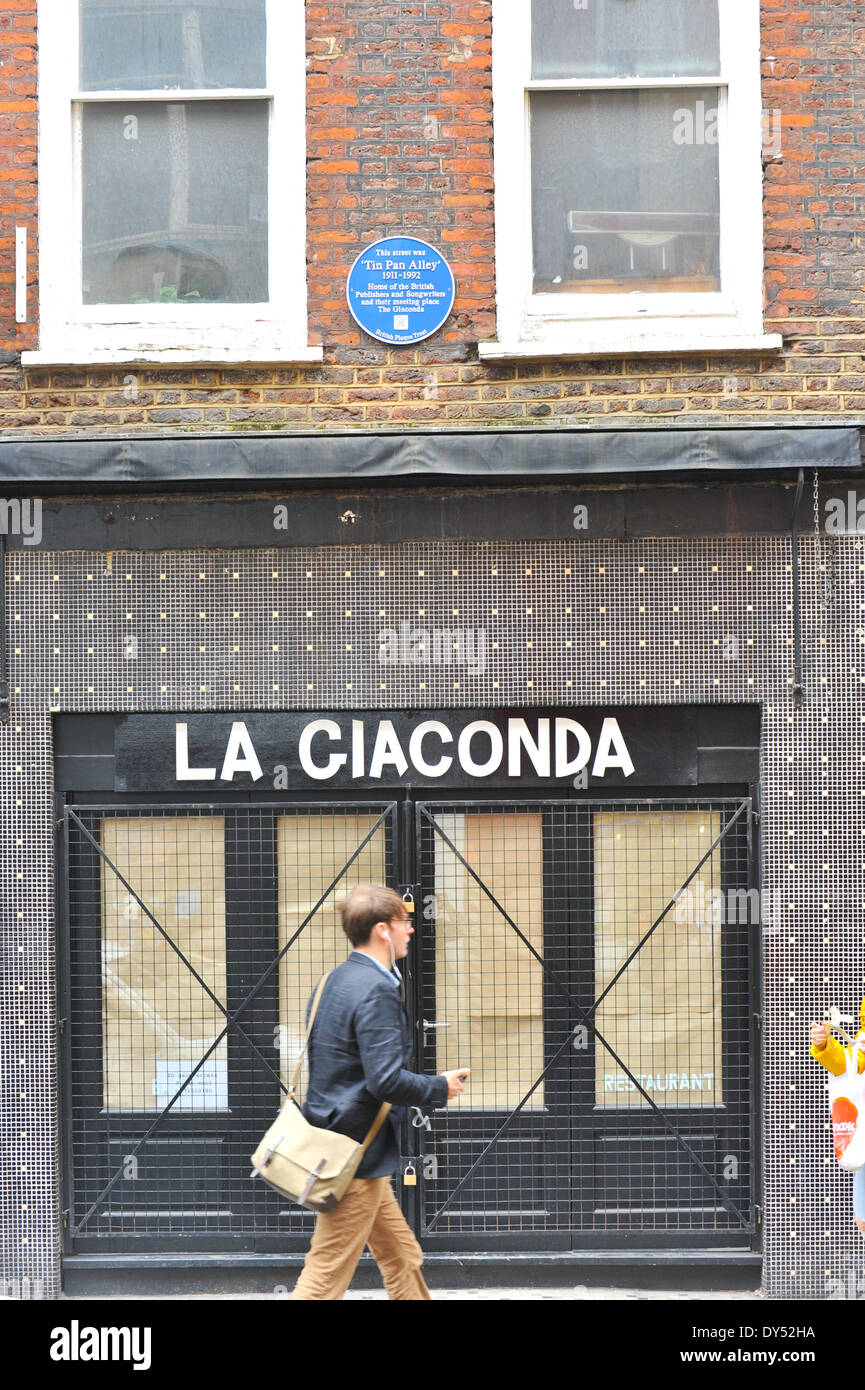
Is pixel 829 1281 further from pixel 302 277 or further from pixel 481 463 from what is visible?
pixel 302 277

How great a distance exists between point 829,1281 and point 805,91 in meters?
5.91

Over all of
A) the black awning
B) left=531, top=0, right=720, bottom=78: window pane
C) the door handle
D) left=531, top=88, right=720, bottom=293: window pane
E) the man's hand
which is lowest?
the door handle

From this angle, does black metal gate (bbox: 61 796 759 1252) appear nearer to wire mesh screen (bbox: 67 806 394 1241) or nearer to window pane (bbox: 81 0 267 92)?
wire mesh screen (bbox: 67 806 394 1241)

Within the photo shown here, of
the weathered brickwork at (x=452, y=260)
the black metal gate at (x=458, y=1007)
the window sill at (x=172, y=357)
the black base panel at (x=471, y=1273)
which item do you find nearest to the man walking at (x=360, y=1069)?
the black metal gate at (x=458, y=1007)

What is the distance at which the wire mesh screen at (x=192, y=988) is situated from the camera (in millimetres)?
6895

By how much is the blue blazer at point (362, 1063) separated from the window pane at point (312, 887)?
174 centimetres

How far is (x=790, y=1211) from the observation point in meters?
6.71

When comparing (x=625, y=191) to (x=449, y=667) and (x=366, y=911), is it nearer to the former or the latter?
(x=449, y=667)

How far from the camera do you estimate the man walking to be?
4.99 meters

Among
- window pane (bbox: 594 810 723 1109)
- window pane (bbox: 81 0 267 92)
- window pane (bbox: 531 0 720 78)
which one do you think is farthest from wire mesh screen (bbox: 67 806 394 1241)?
window pane (bbox: 531 0 720 78)

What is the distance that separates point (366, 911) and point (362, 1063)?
55 centimetres

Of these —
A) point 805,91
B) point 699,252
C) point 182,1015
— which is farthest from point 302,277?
point 182,1015

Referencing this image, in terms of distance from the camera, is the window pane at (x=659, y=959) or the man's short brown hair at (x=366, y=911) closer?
the man's short brown hair at (x=366, y=911)

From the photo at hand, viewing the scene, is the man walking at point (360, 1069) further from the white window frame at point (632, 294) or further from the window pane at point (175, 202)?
the window pane at point (175, 202)
